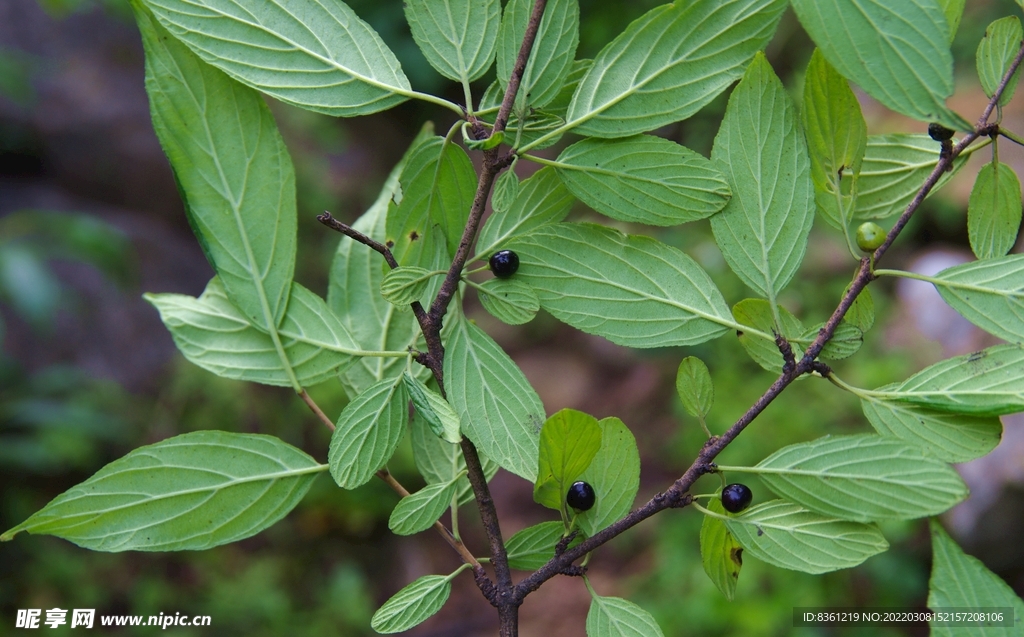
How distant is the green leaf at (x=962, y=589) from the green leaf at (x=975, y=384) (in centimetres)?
9

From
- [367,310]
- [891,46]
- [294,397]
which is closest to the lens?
[891,46]

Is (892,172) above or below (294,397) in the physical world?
above

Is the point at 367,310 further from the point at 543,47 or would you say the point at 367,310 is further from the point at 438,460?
the point at 543,47

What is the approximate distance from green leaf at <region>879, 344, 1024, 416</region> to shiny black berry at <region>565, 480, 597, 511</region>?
21 cm

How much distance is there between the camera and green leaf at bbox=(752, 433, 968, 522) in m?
0.41

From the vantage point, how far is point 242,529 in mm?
512

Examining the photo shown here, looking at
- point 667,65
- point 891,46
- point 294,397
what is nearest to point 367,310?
point 667,65

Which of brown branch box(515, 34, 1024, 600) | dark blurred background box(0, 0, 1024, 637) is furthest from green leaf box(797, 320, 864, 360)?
dark blurred background box(0, 0, 1024, 637)

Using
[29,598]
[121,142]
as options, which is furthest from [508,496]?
[121,142]

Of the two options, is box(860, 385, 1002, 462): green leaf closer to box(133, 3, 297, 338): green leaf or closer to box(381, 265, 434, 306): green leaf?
box(381, 265, 434, 306): green leaf

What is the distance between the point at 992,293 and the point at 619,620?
32 cm

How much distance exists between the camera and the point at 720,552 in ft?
1.67

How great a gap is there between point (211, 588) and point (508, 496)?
3.84 ft

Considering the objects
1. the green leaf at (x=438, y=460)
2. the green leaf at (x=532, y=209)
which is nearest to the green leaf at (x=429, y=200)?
the green leaf at (x=532, y=209)
